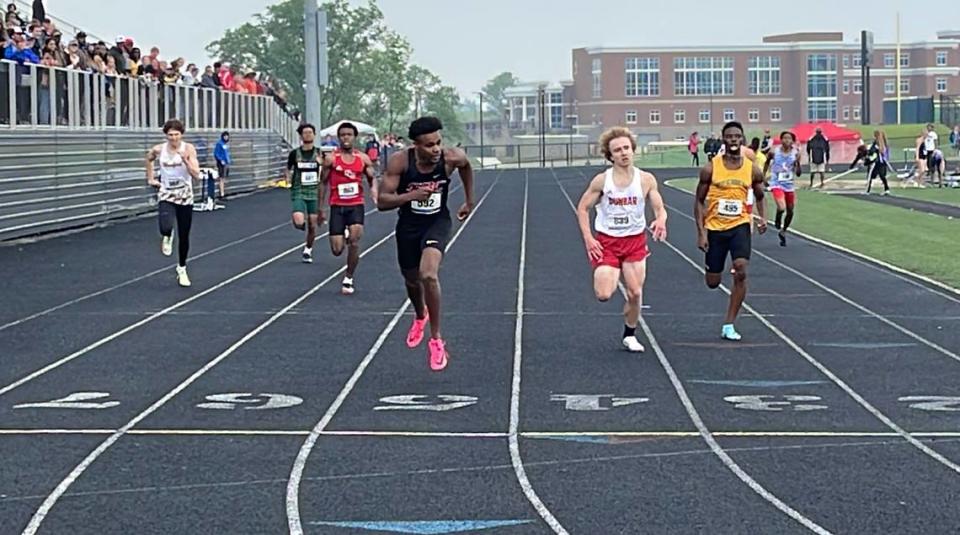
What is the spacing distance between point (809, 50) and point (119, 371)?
5028 inches

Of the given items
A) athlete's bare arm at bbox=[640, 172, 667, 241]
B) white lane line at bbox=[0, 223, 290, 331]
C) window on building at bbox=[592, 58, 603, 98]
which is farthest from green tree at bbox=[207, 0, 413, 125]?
athlete's bare arm at bbox=[640, 172, 667, 241]

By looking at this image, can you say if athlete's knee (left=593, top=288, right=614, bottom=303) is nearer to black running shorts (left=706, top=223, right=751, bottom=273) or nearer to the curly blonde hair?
the curly blonde hair

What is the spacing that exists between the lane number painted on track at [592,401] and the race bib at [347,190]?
7226mm

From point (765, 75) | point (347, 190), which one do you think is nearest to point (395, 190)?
point (347, 190)

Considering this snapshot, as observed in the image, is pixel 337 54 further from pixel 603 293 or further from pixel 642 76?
pixel 603 293

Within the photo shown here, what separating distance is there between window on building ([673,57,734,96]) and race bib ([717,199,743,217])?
401 ft

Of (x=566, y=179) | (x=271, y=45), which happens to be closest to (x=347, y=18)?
(x=271, y=45)

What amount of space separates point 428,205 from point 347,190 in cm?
588

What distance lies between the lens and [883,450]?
8219 millimetres

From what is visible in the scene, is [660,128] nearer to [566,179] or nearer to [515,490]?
[566,179]

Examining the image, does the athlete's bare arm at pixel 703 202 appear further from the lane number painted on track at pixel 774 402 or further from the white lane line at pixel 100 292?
the white lane line at pixel 100 292

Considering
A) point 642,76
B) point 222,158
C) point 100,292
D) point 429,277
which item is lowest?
point 100,292

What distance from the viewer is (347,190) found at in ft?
54.9

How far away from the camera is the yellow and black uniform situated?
498 inches
